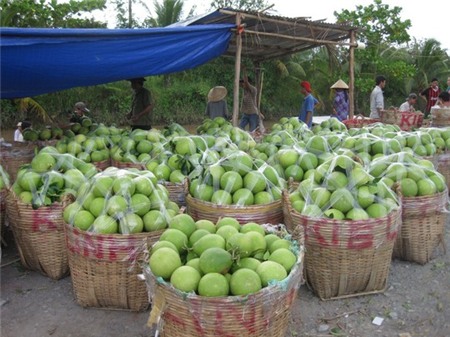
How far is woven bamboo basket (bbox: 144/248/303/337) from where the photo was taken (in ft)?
5.80

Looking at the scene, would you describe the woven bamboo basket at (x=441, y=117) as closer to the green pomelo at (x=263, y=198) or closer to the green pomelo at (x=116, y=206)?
the green pomelo at (x=263, y=198)

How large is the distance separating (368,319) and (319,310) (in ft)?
1.03

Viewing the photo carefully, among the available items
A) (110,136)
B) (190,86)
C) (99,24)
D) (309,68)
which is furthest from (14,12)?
(309,68)

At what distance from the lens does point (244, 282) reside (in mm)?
1808

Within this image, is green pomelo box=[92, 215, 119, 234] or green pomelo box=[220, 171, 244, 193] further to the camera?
green pomelo box=[220, 171, 244, 193]

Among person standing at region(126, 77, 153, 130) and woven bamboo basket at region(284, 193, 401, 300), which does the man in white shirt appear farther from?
woven bamboo basket at region(284, 193, 401, 300)

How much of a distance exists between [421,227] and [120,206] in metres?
2.39

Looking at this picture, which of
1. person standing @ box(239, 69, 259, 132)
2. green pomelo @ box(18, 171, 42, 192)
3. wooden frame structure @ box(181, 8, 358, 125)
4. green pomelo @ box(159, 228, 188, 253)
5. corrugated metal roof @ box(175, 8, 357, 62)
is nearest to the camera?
green pomelo @ box(159, 228, 188, 253)

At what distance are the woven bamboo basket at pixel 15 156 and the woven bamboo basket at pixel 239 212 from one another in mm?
3257

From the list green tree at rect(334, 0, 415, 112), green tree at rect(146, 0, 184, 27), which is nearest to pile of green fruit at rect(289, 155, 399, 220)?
green tree at rect(334, 0, 415, 112)

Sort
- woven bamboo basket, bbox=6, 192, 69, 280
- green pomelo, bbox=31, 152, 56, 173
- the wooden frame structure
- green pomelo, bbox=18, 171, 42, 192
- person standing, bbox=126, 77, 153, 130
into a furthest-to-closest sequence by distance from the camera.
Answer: person standing, bbox=126, 77, 153, 130 < the wooden frame structure < green pomelo, bbox=31, 152, 56, 173 < green pomelo, bbox=18, 171, 42, 192 < woven bamboo basket, bbox=6, 192, 69, 280

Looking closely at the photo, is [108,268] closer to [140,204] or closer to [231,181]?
[140,204]

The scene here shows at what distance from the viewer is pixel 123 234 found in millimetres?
2482

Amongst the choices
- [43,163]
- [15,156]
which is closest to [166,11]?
[15,156]
